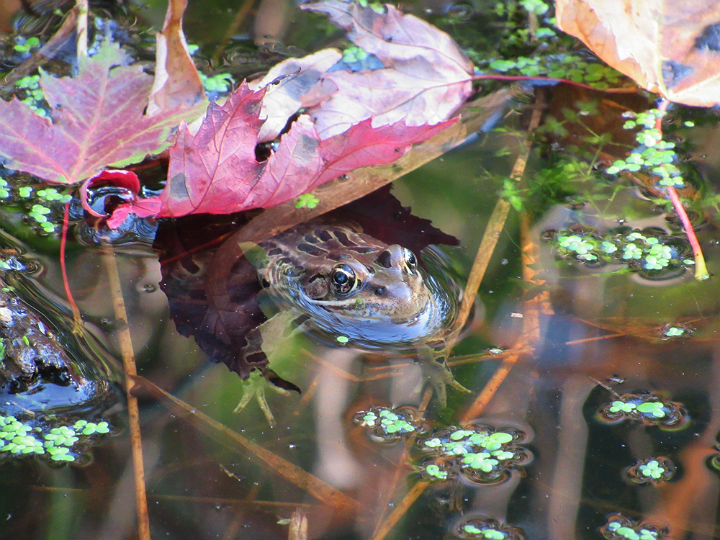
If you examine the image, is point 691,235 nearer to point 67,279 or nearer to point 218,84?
point 218,84

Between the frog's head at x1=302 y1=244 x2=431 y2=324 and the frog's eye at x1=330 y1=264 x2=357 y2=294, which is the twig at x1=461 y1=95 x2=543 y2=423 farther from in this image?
the frog's eye at x1=330 y1=264 x2=357 y2=294

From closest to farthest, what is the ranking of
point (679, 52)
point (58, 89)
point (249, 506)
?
1. point (249, 506)
2. point (58, 89)
3. point (679, 52)

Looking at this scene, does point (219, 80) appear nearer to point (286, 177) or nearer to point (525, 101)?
point (286, 177)

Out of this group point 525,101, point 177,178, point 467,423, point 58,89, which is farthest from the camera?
point 525,101

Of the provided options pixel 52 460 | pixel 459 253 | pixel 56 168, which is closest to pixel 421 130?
pixel 459 253

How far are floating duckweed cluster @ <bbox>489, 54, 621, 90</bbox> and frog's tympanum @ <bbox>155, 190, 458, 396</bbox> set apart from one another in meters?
1.26

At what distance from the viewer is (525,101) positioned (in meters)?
4.04

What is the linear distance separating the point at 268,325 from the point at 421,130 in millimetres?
1046

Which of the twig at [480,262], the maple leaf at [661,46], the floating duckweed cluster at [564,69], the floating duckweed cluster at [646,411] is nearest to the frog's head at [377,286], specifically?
the twig at [480,262]

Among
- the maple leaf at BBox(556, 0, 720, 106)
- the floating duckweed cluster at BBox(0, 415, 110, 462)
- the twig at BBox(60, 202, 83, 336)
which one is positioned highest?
the maple leaf at BBox(556, 0, 720, 106)

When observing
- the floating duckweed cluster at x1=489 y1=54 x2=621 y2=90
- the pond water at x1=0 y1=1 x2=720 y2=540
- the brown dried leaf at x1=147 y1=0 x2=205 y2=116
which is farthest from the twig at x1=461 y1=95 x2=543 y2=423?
the brown dried leaf at x1=147 y1=0 x2=205 y2=116

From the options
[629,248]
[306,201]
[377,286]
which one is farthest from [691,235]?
[306,201]

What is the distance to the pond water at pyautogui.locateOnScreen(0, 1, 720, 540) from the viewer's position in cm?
229

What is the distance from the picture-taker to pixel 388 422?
2.54 meters
